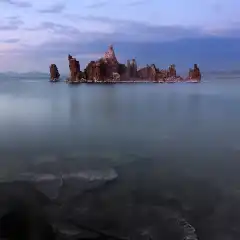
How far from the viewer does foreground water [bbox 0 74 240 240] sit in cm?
782

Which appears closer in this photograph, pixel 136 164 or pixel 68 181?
pixel 68 181

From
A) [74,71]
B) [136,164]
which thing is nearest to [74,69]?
[74,71]

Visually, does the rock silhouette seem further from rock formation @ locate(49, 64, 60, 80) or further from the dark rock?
the dark rock

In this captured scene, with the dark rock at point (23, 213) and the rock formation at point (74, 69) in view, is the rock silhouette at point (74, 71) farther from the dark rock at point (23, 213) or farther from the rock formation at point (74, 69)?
the dark rock at point (23, 213)

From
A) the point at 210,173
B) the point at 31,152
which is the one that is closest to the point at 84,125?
the point at 31,152

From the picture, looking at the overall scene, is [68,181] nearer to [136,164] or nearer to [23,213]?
[23,213]

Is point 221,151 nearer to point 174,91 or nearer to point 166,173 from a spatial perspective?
point 166,173

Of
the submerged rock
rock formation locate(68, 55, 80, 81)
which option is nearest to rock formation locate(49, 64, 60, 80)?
rock formation locate(68, 55, 80, 81)

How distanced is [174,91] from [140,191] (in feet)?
111

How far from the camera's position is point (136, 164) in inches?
456

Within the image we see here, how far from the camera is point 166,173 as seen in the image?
10.8m

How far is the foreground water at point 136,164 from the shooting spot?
25.7 feet

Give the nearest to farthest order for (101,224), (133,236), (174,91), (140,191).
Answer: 1. (133,236)
2. (101,224)
3. (140,191)
4. (174,91)

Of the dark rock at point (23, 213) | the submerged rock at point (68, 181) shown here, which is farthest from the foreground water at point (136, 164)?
the dark rock at point (23, 213)
